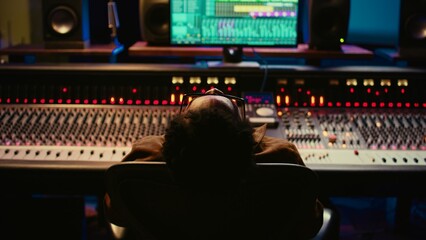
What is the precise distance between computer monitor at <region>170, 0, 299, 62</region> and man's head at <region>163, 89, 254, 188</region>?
1.40 metres

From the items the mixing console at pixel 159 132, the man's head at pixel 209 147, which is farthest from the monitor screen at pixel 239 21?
the man's head at pixel 209 147

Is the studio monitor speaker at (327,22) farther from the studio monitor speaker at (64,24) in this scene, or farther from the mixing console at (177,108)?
the studio monitor speaker at (64,24)

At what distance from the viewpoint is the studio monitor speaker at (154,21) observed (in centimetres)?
279

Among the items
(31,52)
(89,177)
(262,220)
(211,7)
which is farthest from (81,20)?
(262,220)

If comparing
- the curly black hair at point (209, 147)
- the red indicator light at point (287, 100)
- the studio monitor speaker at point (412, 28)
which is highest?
the studio monitor speaker at point (412, 28)

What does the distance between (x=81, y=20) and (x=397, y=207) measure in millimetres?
1997

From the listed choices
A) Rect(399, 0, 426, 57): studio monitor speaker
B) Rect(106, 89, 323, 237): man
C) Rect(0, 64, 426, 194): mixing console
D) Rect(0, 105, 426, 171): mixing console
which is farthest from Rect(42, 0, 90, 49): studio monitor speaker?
Rect(106, 89, 323, 237): man

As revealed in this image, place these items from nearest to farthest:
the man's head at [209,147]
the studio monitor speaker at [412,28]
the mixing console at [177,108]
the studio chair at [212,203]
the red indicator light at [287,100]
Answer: the man's head at [209,147]
the studio chair at [212,203]
the mixing console at [177,108]
the red indicator light at [287,100]
the studio monitor speaker at [412,28]

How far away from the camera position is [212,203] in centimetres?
142

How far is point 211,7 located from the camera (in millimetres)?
2648

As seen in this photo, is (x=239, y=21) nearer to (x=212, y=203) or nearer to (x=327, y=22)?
(x=327, y=22)

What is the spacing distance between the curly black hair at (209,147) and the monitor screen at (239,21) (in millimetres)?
1404

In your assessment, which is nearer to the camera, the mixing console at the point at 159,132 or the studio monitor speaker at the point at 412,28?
the mixing console at the point at 159,132

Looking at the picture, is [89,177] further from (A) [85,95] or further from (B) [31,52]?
(B) [31,52]
